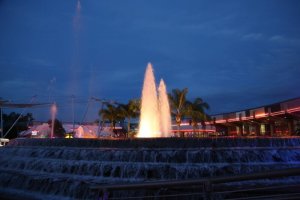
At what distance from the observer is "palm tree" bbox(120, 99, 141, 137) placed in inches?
2785

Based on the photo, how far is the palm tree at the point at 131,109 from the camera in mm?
70750

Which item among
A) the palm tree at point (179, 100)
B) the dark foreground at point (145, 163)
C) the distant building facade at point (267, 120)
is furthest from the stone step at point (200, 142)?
the palm tree at point (179, 100)

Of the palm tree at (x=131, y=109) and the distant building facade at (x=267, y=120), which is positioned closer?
the distant building facade at (x=267, y=120)

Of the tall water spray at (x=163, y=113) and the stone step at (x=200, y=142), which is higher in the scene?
the tall water spray at (x=163, y=113)

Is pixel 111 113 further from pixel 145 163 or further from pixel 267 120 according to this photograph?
pixel 145 163

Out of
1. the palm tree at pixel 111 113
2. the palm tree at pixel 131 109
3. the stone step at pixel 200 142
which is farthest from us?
the palm tree at pixel 111 113

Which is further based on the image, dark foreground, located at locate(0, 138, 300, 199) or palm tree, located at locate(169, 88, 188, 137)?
palm tree, located at locate(169, 88, 188, 137)

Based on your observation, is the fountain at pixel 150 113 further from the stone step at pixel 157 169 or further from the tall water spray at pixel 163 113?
the stone step at pixel 157 169

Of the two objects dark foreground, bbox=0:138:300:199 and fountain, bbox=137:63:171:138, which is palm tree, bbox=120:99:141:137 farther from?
dark foreground, bbox=0:138:300:199

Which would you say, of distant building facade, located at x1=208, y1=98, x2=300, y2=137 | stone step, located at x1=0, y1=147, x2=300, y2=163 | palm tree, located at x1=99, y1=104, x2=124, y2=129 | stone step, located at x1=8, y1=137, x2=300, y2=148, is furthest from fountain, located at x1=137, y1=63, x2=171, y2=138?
palm tree, located at x1=99, y1=104, x2=124, y2=129

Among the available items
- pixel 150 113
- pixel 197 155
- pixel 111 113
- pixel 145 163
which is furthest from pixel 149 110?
pixel 111 113

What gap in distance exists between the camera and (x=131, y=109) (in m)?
72.2

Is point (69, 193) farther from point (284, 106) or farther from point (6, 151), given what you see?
point (284, 106)

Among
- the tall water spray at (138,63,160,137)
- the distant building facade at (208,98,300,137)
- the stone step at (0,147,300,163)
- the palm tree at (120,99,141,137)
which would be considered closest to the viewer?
the stone step at (0,147,300,163)
